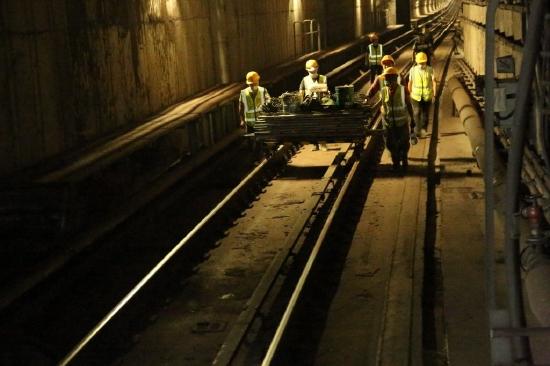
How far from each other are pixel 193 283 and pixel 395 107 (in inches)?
222

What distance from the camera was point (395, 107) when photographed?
14.8m

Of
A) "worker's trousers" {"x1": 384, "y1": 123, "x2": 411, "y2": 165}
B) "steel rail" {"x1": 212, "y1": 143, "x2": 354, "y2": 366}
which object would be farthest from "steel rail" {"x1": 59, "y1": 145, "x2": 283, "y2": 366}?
"worker's trousers" {"x1": 384, "y1": 123, "x2": 411, "y2": 165}

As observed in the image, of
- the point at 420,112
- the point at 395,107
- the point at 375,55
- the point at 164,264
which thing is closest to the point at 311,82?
the point at 395,107

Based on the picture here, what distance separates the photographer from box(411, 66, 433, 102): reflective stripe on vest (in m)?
16.4

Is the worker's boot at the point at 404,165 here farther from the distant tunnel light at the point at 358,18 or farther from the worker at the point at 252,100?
the distant tunnel light at the point at 358,18

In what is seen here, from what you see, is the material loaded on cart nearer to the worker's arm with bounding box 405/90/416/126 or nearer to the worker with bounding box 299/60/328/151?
the worker with bounding box 299/60/328/151

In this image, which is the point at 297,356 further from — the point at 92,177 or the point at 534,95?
the point at 92,177

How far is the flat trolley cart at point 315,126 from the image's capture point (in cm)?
1480

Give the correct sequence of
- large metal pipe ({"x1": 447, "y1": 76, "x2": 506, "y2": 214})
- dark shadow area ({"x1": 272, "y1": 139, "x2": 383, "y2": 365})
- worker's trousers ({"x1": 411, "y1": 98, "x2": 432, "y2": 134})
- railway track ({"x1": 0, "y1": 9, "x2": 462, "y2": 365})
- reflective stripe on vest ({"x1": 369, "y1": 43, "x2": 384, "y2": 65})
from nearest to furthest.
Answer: dark shadow area ({"x1": 272, "y1": 139, "x2": 383, "y2": 365}) < railway track ({"x1": 0, "y1": 9, "x2": 462, "y2": 365}) < large metal pipe ({"x1": 447, "y1": 76, "x2": 506, "y2": 214}) < worker's trousers ({"x1": 411, "y1": 98, "x2": 432, "y2": 134}) < reflective stripe on vest ({"x1": 369, "y1": 43, "x2": 384, "y2": 65})

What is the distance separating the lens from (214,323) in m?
9.02

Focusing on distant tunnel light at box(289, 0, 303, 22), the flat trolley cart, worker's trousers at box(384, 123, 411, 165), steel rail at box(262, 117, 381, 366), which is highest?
distant tunnel light at box(289, 0, 303, 22)

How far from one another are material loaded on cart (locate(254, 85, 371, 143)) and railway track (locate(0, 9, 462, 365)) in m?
0.69

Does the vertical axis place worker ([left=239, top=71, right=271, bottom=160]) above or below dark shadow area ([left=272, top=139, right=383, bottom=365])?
above

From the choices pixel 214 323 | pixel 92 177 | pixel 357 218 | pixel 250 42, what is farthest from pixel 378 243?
pixel 250 42
